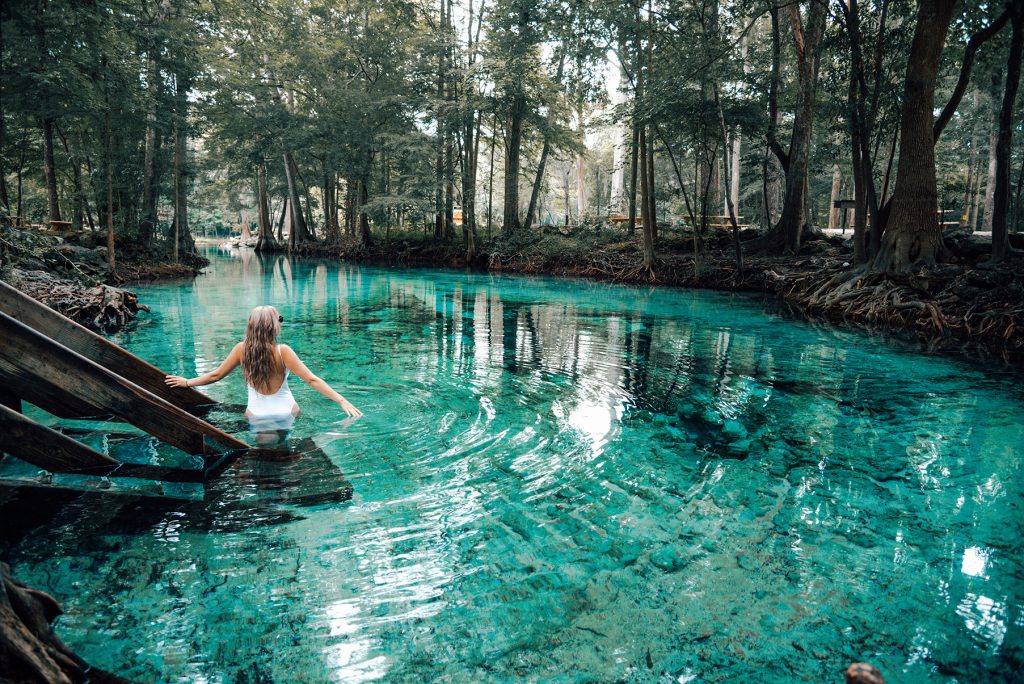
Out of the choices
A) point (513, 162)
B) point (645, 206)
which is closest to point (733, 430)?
point (645, 206)

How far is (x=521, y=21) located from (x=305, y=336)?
17.5 metres

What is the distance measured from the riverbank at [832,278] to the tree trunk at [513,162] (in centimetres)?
141

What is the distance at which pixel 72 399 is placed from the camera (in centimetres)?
397

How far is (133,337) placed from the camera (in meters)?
11.3

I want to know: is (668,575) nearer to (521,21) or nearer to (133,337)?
(133,337)

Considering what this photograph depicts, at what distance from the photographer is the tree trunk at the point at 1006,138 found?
12273mm

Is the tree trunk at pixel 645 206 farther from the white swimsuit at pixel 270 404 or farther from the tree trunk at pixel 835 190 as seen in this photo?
the tree trunk at pixel 835 190

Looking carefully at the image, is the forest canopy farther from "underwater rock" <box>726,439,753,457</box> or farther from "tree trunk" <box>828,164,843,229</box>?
"underwater rock" <box>726,439,753,457</box>

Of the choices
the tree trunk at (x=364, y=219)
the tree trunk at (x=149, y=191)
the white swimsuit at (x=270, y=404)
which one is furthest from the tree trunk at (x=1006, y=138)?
the tree trunk at (x=364, y=219)

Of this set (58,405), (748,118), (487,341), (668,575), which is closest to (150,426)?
(58,405)

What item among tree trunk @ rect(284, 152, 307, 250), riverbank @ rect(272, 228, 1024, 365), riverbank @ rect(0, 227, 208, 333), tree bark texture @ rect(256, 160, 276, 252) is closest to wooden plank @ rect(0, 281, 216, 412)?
riverbank @ rect(0, 227, 208, 333)

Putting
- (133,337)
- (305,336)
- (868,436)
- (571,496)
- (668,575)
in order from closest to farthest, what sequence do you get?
(668,575)
(571,496)
(868,436)
(133,337)
(305,336)

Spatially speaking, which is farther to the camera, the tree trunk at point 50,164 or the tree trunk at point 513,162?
the tree trunk at point 513,162

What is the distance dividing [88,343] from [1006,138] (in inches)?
679
